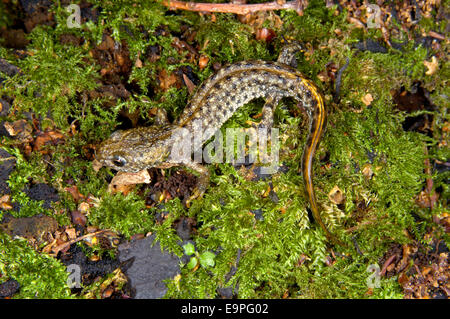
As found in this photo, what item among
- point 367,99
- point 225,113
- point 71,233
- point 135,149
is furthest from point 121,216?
point 367,99

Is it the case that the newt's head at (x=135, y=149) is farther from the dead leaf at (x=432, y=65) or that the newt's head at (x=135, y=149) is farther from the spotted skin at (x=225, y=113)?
the dead leaf at (x=432, y=65)

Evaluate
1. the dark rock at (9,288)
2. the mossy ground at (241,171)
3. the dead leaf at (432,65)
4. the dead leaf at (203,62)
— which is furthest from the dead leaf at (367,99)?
the dark rock at (9,288)

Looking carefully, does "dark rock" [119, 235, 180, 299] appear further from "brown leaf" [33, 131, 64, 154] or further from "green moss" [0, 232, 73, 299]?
"brown leaf" [33, 131, 64, 154]

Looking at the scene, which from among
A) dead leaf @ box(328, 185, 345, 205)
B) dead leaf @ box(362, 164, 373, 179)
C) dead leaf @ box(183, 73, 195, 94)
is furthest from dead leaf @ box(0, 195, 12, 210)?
dead leaf @ box(362, 164, 373, 179)

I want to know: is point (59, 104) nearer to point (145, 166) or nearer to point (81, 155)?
point (81, 155)

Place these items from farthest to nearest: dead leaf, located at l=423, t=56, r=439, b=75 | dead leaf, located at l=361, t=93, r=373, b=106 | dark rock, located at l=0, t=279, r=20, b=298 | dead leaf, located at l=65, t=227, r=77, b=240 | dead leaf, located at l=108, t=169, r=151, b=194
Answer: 1. dead leaf, located at l=423, t=56, r=439, b=75
2. dead leaf, located at l=361, t=93, r=373, b=106
3. dead leaf, located at l=108, t=169, r=151, b=194
4. dead leaf, located at l=65, t=227, r=77, b=240
5. dark rock, located at l=0, t=279, r=20, b=298

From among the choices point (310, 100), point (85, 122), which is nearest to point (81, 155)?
point (85, 122)
